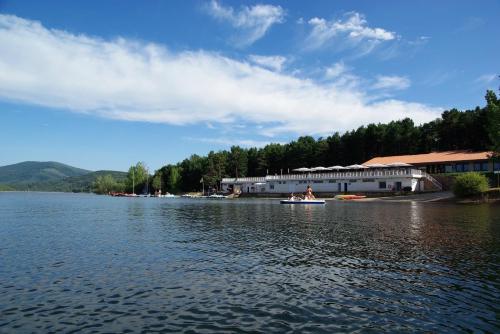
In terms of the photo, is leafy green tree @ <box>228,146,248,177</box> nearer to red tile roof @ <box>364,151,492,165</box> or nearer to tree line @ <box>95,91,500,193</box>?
tree line @ <box>95,91,500,193</box>

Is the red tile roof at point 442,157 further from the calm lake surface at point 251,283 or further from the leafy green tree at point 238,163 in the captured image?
the calm lake surface at point 251,283

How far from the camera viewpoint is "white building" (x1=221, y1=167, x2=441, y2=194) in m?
93.9

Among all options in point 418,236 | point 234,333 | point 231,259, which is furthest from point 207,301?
point 418,236

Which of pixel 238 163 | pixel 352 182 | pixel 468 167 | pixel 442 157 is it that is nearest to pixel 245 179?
pixel 238 163

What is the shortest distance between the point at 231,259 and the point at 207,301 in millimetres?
7474

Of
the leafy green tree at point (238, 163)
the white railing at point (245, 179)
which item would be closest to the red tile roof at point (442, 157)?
the white railing at point (245, 179)

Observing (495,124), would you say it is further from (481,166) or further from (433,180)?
(433,180)

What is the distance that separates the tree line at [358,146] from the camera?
349ft

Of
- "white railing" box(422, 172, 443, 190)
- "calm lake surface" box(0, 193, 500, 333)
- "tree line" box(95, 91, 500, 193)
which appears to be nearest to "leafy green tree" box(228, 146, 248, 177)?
"tree line" box(95, 91, 500, 193)

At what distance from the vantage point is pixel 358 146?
130375 millimetres

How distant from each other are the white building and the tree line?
14.5 meters

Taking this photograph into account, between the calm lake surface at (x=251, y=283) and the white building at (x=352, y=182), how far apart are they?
67.4 m

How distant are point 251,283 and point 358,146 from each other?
119574 millimetres

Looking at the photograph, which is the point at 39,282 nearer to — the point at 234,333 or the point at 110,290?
the point at 110,290
